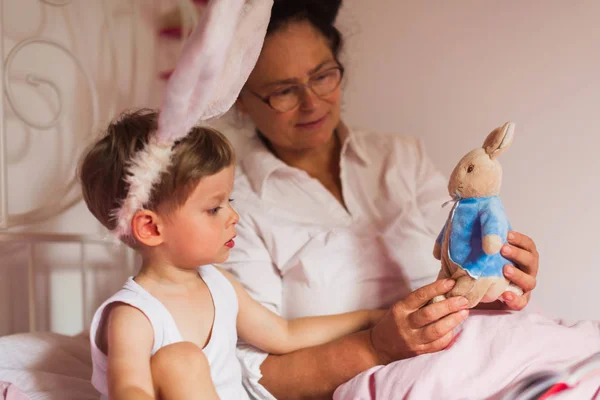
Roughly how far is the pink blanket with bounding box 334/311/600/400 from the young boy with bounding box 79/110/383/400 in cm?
27

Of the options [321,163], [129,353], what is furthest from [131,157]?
[321,163]

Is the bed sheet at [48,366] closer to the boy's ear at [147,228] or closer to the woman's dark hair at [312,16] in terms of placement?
the boy's ear at [147,228]

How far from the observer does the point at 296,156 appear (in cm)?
154

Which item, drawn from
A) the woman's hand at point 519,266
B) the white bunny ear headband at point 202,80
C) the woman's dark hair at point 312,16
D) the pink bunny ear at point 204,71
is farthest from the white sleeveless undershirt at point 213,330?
the woman's dark hair at point 312,16

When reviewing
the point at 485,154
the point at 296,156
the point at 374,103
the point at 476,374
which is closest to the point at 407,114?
the point at 374,103

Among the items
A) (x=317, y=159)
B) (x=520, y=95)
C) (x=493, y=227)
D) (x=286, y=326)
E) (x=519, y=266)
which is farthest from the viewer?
(x=520, y=95)

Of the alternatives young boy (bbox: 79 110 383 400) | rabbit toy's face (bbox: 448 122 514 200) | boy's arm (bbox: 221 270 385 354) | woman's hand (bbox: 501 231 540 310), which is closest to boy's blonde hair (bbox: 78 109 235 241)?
young boy (bbox: 79 110 383 400)

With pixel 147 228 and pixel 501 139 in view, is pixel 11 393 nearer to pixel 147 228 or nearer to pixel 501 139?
pixel 147 228

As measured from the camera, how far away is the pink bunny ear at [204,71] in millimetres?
885

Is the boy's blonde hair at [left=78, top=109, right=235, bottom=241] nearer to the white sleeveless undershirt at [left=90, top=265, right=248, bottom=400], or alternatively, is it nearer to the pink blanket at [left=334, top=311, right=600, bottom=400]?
the white sleeveless undershirt at [left=90, top=265, right=248, bottom=400]

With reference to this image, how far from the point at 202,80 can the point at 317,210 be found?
1.98 ft

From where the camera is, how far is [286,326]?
1.26 metres

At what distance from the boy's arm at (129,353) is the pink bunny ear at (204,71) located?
10.8 inches

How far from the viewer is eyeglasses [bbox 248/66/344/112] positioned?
4.67 feet
